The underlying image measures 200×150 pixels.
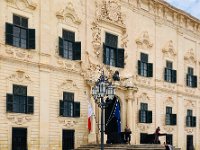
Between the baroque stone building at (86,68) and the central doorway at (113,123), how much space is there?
60cm

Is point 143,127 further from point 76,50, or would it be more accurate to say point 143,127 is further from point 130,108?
point 76,50

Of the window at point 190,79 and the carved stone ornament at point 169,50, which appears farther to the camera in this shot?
the window at point 190,79

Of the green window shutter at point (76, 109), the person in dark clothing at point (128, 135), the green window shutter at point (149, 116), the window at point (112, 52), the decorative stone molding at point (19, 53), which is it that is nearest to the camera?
the decorative stone molding at point (19, 53)

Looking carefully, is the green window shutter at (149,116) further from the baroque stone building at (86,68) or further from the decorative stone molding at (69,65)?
the decorative stone molding at (69,65)

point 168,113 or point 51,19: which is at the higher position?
point 51,19

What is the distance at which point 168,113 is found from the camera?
1283 inches

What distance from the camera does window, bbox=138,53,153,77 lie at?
2991 centimetres

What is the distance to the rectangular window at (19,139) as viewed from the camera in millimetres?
21172

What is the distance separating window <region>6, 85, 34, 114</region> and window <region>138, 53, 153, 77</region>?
32.0ft

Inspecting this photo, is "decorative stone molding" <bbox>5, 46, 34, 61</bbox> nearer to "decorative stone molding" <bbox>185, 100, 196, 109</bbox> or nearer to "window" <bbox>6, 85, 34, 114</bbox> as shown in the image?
"window" <bbox>6, 85, 34, 114</bbox>

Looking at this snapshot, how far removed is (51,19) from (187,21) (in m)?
15.4

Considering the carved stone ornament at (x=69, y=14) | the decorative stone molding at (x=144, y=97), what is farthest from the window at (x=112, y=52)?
the decorative stone molding at (x=144, y=97)

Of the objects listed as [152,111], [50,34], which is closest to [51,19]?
[50,34]

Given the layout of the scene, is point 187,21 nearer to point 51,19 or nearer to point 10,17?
point 51,19
